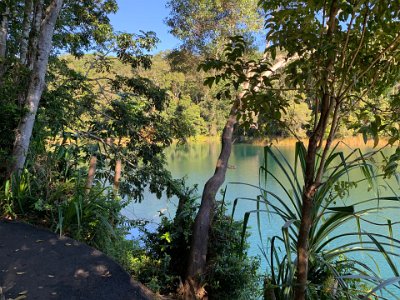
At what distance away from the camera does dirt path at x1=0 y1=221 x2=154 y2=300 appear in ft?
7.22

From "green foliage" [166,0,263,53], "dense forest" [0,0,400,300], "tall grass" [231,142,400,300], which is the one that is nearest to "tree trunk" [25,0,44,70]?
"dense forest" [0,0,400,300]

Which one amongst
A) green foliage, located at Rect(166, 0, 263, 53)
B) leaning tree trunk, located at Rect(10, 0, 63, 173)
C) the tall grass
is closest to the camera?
the tall grass

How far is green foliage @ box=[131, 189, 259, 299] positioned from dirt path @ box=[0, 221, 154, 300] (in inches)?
53.6

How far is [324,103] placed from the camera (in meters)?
1.50

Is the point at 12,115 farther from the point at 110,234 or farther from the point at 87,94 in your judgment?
the point at 87,94

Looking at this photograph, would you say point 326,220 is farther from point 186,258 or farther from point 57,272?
point 186,258

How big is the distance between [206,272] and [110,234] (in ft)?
4.11

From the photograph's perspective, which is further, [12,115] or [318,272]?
[12,115]

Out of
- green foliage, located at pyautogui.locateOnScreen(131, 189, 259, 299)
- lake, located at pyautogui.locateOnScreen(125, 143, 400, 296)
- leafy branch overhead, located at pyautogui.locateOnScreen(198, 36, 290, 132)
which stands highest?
leafy branch overhead, located at pyautogui.locateOnScreen(198, 36, 290, 132)

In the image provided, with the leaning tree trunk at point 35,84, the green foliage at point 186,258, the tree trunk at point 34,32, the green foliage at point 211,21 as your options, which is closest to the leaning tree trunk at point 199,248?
the green foliage at point 186,258

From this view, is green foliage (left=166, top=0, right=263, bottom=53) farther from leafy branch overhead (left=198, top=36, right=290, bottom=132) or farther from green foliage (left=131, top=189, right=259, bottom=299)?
leafy branch overhead (left=198, top=36, right=290, bottom=132)

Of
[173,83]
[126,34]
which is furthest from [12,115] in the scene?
[173,83]

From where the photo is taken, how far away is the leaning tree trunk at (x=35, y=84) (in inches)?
148

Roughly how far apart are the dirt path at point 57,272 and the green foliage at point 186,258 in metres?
1.36
